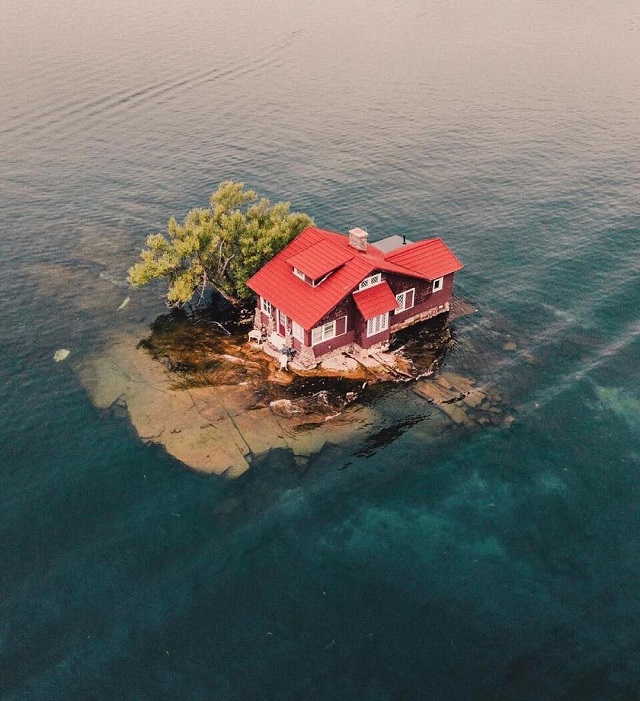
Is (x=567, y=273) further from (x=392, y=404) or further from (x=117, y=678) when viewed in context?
(x=117, y=678)

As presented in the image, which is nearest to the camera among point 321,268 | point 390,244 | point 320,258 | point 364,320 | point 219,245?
point 321,268

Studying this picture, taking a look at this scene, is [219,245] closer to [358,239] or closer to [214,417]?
[358,239]

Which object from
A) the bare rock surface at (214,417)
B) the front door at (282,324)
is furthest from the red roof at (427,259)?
the bare rock surface at (214,417)

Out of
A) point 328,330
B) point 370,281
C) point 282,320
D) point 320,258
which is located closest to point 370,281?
point 370,281

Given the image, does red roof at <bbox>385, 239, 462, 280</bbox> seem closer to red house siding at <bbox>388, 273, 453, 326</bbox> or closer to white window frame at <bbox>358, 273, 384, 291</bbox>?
red house siding at <bbox>388, 273, 453, 326</bbox>

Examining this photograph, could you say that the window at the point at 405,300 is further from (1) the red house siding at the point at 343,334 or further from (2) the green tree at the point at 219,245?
(2) the green tree at the point at 219,245
